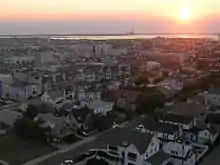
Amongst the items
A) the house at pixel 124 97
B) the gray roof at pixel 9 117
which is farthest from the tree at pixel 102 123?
the gray roof at pixel 9 117

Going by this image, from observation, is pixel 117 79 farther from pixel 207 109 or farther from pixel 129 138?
pixel 129 138

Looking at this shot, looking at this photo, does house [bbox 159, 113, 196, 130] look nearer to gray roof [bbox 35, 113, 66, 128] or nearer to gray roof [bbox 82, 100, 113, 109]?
gray roof [bbox 82, 100, 113, 109]

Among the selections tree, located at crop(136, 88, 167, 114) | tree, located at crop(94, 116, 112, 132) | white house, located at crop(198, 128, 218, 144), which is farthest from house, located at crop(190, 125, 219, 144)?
tree, located at crop(136, 88, 167, 114)

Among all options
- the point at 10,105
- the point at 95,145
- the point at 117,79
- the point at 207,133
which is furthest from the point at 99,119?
the point at 117,79

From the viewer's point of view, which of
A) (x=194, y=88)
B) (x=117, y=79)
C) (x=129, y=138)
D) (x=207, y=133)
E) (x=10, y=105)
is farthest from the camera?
(x=117, y=79)

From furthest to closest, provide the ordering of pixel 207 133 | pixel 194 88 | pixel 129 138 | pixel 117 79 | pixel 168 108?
pixel 117 79
pixel 194 88
pixel 168 108
pixel 207 133
pixel 129 138

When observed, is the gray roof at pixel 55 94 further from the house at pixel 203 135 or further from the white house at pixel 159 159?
the white house at pixel 159 159

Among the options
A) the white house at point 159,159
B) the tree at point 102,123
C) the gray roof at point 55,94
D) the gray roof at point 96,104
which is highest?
the gray roof at point 55,94
